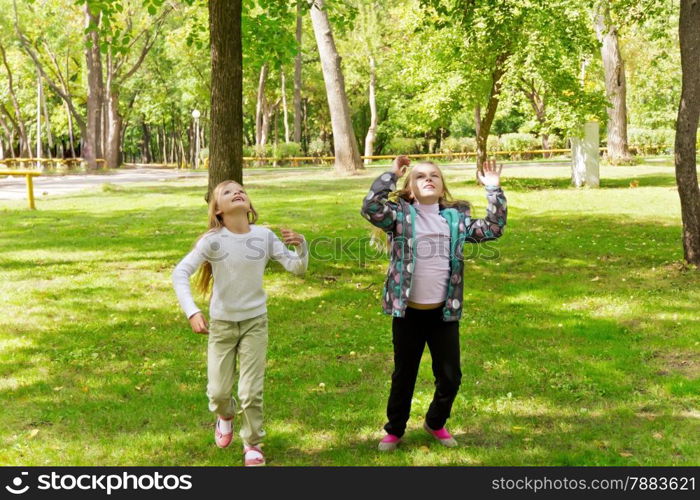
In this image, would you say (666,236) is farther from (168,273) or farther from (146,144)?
(146,144)

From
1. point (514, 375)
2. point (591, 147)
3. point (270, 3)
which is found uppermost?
point (270, 3)

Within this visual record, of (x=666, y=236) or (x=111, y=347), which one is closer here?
(x=111, y=347)

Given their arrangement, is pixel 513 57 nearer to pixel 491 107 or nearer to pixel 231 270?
pixel 491 107

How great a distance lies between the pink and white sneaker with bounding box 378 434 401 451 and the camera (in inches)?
198

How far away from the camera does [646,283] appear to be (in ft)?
33.2

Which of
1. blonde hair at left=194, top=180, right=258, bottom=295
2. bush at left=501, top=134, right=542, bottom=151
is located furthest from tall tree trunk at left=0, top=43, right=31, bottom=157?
blonde hair at left=194, top=180, right=258, bottom=295

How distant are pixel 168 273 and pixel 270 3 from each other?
518 centimetres

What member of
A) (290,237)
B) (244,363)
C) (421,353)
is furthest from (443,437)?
A: (290,237)

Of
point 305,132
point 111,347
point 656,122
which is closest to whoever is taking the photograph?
point 111,347

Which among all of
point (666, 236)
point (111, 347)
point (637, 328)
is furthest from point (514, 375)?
point (666, 236)

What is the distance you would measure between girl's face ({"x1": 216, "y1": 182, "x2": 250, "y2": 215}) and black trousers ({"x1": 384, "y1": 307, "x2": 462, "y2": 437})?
1234 millimetres

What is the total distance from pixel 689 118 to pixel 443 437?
701 centimetres

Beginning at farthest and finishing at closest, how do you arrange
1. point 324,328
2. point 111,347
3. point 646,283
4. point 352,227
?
1. point 352,227
2. point 646,283
3. point 324,328
4. point 111,347

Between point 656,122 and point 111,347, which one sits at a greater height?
point 656,122
